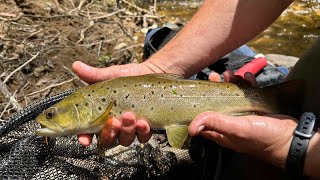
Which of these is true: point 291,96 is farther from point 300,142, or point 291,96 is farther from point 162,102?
point 162,102

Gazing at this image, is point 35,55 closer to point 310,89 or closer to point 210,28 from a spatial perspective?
point 210,28

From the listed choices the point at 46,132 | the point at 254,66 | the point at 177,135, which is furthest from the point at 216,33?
the point at 46,132

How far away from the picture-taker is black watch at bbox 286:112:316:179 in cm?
224

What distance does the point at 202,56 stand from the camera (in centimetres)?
282

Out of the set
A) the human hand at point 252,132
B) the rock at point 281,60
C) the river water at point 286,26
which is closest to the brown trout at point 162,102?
the human hand at point 252,132

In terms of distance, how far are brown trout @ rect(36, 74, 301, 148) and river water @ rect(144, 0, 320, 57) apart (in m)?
→ 3.71

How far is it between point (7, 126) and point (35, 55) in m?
1.97

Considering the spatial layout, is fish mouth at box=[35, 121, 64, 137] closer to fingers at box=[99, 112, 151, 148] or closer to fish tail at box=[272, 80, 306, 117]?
fingers at box=[99, 112, 151, 148]

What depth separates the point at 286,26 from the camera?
6891 millimetres

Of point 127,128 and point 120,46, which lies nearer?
point 127,128

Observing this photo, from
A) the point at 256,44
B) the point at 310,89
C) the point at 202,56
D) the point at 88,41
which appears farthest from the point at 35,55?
the point at 256,44

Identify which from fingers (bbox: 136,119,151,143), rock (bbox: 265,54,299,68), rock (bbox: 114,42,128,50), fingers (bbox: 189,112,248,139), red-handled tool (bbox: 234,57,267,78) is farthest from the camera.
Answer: rock (bbox: 265,54,299,68)

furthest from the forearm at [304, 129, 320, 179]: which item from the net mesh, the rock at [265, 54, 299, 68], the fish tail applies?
the rock at [265, 54, 299, 68]

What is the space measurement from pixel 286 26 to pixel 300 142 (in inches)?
194
